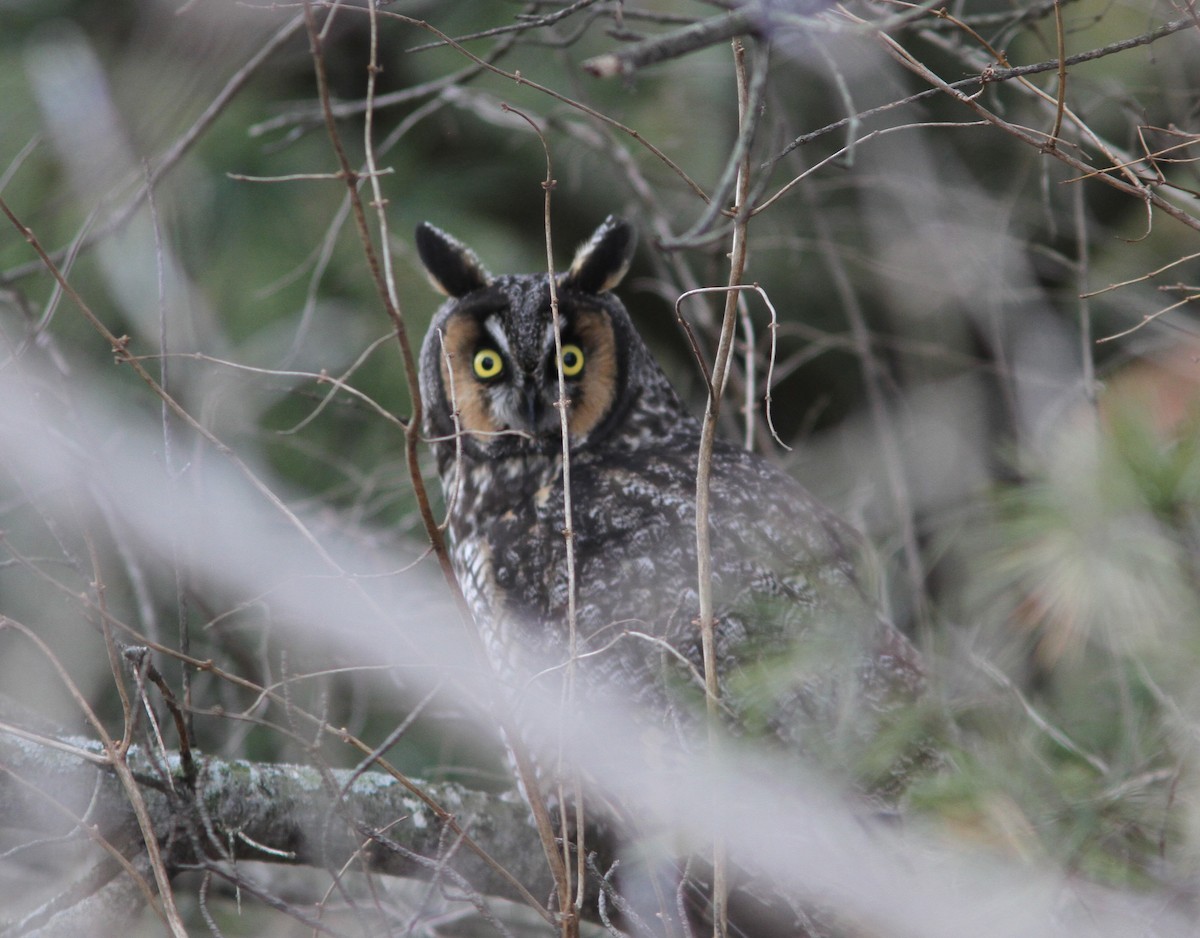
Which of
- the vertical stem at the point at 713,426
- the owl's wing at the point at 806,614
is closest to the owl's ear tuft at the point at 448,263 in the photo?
the owl's wing at the point at 806,614

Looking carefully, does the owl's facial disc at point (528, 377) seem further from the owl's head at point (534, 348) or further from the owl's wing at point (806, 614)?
the owl's wing at point (806, 614)

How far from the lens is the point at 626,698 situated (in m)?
2.30

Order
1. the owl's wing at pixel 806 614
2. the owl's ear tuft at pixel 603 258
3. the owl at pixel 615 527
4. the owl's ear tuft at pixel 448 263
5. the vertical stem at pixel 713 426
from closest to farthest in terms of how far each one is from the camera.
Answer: the vertical stem at pixel 713 426 < the owl's wing at pixel 806 614 < the owl at pixel 615 527 < the owl's ear tuft at pixel 603 258 < the owl's ear tuft at pixel 448 263

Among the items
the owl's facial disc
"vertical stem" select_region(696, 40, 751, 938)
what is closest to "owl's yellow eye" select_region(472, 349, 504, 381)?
the owl's facial disc

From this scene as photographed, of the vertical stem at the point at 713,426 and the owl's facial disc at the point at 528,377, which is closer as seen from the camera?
the vertical stem at the point at 713,426

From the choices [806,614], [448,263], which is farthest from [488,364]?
[806,614]

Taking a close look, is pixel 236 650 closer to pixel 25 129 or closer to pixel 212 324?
pixel 212 324

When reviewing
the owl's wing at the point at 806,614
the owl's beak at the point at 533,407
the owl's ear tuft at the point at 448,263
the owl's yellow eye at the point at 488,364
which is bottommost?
the owl's wing at the point at 806,614

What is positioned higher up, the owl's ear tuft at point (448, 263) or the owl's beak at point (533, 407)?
the owl's ear tuft at point (448, 263)

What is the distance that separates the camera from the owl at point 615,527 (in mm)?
2162

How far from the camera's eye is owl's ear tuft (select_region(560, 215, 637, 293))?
2744 mm

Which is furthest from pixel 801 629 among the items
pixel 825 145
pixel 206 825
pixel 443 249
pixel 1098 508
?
pixel 825 145

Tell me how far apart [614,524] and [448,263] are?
877mm

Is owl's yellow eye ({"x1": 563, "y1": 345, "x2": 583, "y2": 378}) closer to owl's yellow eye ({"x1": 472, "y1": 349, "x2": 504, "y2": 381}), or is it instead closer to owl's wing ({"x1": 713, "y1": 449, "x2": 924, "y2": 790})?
owl's yellow eye ({"x1": 472, "y1": 349, "x2": 504, "y2": 381})
